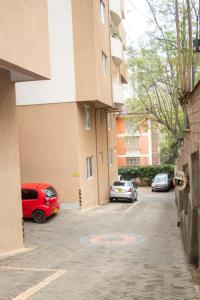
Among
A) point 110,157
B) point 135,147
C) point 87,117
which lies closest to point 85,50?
point 87,117

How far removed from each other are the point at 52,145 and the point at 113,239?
957 cm

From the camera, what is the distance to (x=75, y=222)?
20.4m

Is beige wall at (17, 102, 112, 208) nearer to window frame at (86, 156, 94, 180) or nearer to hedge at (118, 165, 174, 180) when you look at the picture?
window frame at (86, 156, 94, 180)

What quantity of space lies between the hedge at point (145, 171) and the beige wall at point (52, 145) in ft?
85.2

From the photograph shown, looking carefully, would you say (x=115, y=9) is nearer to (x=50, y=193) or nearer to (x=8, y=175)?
(x=50, y=193)

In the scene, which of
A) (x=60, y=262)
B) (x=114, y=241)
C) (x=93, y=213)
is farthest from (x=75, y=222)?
(x=60, y=262)

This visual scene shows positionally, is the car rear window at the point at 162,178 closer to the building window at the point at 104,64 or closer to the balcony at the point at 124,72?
the balcony at the point at 124,72

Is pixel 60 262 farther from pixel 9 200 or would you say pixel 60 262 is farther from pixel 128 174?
pixel 128 174

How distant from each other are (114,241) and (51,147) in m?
9.93

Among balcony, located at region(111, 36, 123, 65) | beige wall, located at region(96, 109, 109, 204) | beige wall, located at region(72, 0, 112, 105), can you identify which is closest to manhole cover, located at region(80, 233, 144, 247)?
beige wall, located at region(72, 0, 112, 105)

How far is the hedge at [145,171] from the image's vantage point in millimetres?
49281

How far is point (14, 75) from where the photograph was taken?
13430 mm

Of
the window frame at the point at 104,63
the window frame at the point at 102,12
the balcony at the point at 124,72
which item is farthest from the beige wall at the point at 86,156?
the balcony at the point at 124,72

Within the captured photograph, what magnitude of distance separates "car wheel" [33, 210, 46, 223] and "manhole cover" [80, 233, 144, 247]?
3883mm
